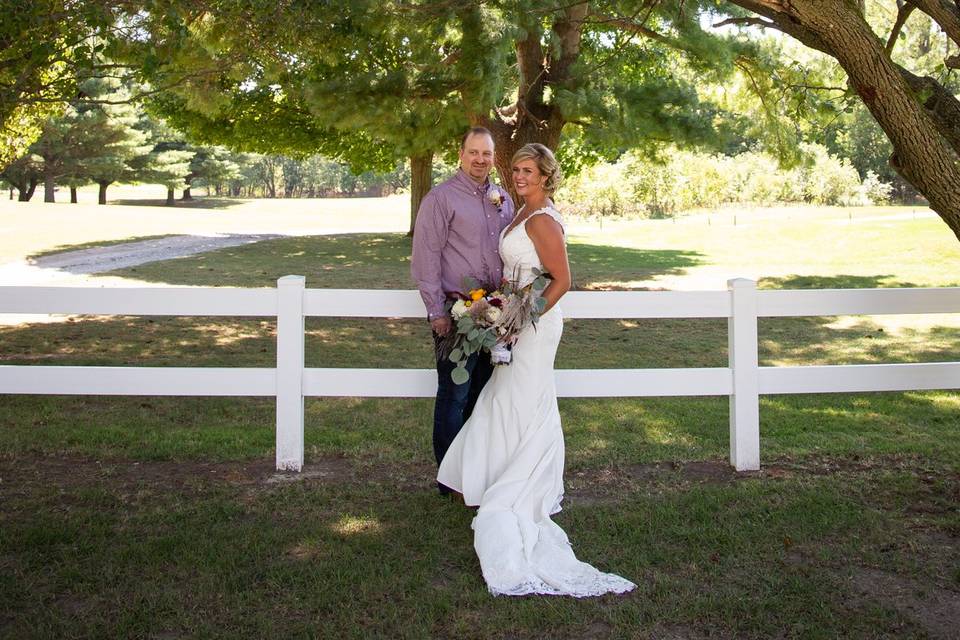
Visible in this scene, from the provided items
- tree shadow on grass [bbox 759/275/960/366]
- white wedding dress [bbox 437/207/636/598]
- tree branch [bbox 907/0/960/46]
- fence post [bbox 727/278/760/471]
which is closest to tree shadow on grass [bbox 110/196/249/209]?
tree shadow on grass [bbox 759/275/960/366]

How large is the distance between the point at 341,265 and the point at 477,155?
1698cm

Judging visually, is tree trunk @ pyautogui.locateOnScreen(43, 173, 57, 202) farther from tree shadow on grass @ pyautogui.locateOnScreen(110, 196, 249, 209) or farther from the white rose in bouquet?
the white rose in bouquet

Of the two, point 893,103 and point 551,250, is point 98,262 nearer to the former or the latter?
point 551,250

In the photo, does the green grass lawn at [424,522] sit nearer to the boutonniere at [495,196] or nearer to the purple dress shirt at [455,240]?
the purple dress shirt at [455,240]

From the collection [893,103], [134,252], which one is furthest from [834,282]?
[134,252]

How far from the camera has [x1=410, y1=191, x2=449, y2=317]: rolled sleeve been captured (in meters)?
5.30

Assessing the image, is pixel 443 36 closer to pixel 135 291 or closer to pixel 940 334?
pixel 135 291

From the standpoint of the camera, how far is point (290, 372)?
239 inches

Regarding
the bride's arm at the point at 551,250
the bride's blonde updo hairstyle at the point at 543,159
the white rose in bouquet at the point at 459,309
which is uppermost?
the bride's blonde updo hairstyle at the point at 543,159

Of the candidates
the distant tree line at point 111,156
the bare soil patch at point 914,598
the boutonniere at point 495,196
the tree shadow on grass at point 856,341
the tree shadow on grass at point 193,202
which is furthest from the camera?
the tree shadow on grass at point 193,202

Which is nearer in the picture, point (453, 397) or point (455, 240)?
point (455, 240)

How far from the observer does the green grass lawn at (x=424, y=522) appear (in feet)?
13.3

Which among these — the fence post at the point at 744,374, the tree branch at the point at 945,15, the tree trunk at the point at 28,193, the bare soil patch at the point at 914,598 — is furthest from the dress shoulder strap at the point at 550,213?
the tree trunk at the point at 28,193

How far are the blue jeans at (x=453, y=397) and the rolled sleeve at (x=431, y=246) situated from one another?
32 cm
